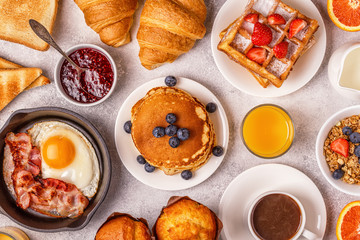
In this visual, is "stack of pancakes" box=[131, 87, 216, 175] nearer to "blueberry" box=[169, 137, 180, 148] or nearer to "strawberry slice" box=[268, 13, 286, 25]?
"blueberry" box=[169, 137, 180, 148]

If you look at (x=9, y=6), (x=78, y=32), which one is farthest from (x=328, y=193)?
(x=9, y=6)

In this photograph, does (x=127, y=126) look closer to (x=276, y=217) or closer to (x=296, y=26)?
(x=276, y=217)

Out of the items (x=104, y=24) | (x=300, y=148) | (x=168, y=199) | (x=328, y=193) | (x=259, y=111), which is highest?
(x=104, y=24)

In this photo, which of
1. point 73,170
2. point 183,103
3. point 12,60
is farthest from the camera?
point 12,60

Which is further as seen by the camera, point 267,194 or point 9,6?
point 9,6

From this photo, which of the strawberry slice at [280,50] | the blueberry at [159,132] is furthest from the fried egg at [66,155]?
the strawberry slice at [280,50]

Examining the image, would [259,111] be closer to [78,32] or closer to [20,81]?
[78,32]
